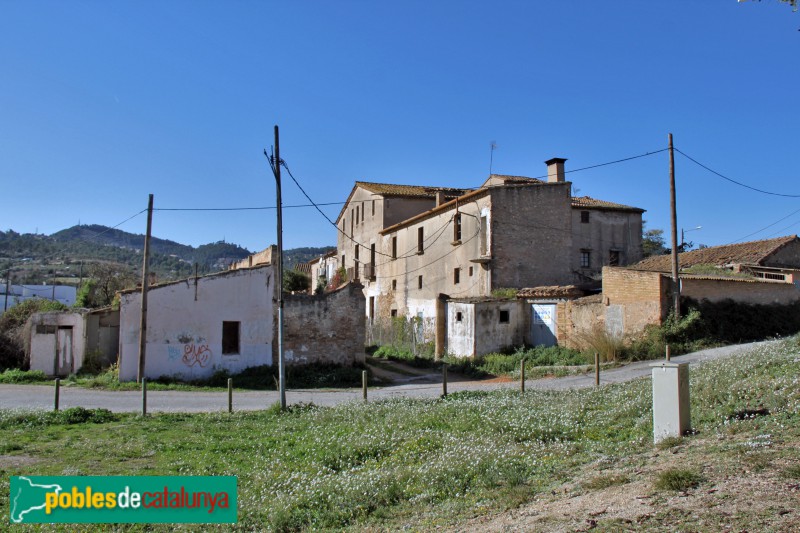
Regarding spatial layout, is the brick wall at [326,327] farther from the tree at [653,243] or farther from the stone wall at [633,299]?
the tree at [653,243]

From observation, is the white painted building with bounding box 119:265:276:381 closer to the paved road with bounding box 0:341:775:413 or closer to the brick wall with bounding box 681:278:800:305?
the paved road with bounding box 0:341:775:413

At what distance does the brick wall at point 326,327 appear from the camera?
80.3ft

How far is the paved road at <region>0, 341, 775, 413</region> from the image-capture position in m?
17.8

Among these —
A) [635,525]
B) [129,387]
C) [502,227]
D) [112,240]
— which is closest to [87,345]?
[129,387]

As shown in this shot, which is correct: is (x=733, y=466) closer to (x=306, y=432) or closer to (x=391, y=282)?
(x=306, y=432)

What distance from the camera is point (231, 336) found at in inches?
959

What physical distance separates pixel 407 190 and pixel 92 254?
8452cm

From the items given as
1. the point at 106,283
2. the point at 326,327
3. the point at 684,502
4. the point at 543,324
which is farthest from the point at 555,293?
the point at 106,283

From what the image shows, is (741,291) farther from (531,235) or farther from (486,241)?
(486,241)

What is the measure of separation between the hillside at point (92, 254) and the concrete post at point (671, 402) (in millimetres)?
71005

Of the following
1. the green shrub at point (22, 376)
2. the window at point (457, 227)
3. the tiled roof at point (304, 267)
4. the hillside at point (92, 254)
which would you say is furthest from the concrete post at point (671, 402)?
the hillside at point (92, 254)

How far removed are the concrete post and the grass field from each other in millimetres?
258

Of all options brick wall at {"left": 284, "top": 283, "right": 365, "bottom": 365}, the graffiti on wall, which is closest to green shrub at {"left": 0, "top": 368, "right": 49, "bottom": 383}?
the graffiti on wall

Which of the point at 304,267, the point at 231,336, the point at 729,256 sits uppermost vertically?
the point at 304,267
